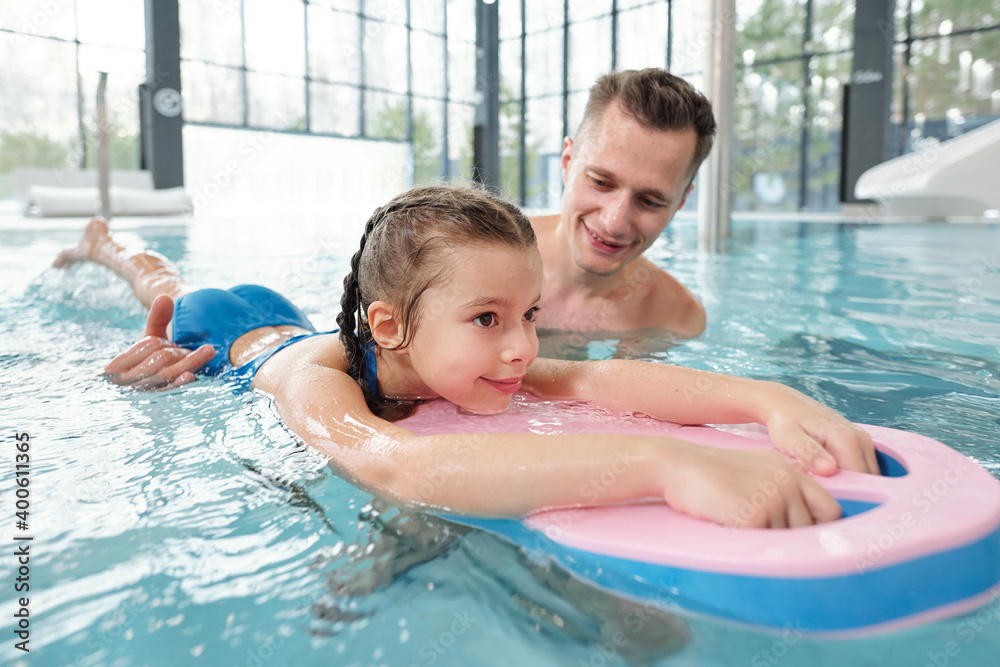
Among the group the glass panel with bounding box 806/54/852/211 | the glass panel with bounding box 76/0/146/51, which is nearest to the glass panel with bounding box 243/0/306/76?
the glass panel with bounding box 76/0/146/51

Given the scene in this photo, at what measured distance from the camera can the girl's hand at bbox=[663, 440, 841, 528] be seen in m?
1.08

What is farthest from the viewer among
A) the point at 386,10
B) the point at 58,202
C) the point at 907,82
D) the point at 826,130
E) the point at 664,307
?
the point at 386,10

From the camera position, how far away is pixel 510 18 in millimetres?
19531

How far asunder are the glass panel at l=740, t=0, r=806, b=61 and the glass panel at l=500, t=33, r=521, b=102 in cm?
593

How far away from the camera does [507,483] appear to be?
1203 millimetres

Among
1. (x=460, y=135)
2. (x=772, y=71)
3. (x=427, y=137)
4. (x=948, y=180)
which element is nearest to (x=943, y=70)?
(x=772, y=71)

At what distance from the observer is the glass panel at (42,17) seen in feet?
41.2

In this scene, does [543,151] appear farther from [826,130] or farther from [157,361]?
[157,361]

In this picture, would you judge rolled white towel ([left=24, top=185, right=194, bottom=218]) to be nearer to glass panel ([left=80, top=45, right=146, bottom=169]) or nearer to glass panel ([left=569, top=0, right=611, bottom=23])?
glass panel ([left=80, top=45, right=146, bottom=169])

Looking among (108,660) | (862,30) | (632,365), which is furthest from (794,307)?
(862,30)

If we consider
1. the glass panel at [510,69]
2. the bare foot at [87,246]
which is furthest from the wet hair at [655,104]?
the glass panel at [510,69]

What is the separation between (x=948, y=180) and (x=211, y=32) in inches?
525

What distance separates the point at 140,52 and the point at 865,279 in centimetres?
1376

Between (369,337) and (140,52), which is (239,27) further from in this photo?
(369,337)
